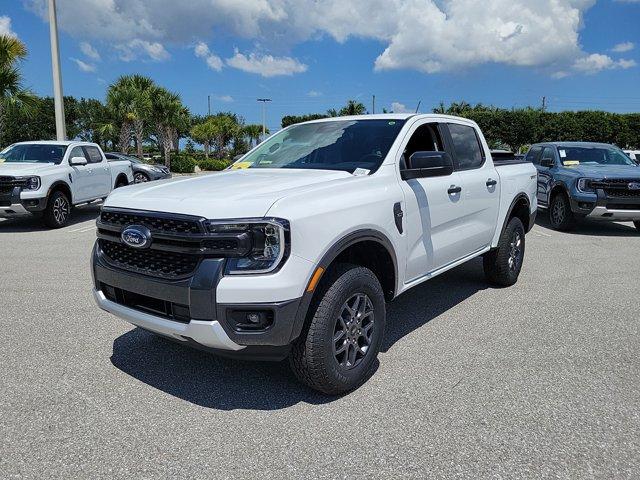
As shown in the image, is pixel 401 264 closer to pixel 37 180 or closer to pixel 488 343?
pixel 488 343

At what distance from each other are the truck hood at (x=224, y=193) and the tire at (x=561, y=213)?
7712 mm

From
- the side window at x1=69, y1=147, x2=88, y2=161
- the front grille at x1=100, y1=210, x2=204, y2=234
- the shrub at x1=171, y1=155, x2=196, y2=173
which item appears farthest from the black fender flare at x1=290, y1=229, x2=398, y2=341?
the shrub at x1=171, y1=155, x2=196, y2=173

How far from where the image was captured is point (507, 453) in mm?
2623

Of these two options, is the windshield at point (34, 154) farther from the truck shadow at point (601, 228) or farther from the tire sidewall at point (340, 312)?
the truck shadow at point (601, 228)

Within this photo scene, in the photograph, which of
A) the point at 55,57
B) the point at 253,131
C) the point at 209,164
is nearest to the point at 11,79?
the point at 55,57

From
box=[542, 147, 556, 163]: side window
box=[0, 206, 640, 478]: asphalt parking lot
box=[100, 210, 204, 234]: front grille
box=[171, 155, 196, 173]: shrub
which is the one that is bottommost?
box=[0, 206, 640, 478]: asphalt parking lot

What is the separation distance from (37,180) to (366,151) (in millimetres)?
7948

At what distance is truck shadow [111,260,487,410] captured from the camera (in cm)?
320

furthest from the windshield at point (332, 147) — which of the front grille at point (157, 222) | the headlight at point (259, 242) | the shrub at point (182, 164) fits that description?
the shrub at point (182, 164)

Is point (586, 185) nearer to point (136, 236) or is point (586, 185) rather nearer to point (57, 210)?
point (136, 236)

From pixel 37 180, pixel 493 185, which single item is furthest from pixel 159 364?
pixel 37 180

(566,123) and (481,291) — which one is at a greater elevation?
(566,123)

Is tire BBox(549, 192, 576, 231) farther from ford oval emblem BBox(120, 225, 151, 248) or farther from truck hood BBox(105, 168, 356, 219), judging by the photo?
ford oval emblem BBox(120, 225, 151, 248)

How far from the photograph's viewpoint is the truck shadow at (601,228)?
9.91 meters
